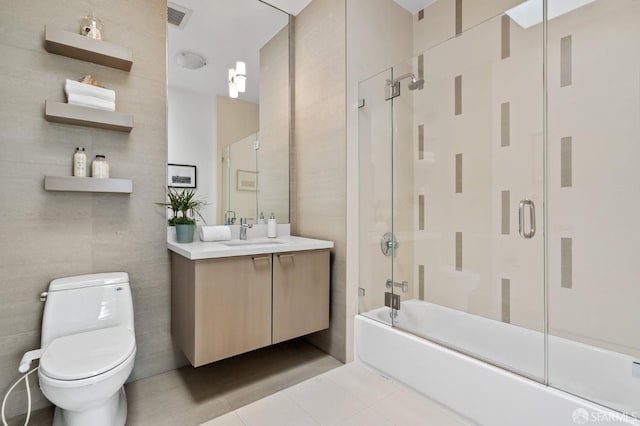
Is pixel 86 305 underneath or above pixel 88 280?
underneath

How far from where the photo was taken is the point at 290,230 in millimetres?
2602

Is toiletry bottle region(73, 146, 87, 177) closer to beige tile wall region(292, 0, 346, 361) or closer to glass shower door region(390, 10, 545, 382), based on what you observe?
beige tile wall region(292, 0, 346, 361)

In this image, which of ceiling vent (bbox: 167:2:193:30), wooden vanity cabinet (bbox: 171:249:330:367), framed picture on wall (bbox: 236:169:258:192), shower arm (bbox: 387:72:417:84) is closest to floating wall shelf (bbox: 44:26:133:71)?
ceiling vent (bbox: 167:2:193:30)

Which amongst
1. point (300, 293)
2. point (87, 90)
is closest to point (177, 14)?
point (87, 90)

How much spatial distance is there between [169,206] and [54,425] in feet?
4.03

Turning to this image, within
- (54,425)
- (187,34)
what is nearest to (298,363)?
(54,425)

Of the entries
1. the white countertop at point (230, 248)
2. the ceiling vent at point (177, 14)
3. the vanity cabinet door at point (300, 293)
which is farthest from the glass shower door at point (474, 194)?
the ceiling vent at point (177, 14)

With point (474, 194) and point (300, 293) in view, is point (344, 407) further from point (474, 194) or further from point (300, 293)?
point (474, 194)

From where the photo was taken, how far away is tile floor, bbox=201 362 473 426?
1.57 meters

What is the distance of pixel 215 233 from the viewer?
2.07 meters

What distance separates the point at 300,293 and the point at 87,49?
6.03ft

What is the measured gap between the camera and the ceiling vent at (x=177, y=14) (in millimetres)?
2049

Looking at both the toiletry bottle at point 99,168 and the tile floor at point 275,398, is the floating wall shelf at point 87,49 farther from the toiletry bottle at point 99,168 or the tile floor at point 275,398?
the tile floor at point 275,398

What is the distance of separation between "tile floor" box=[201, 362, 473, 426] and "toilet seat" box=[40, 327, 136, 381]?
0.59 m
